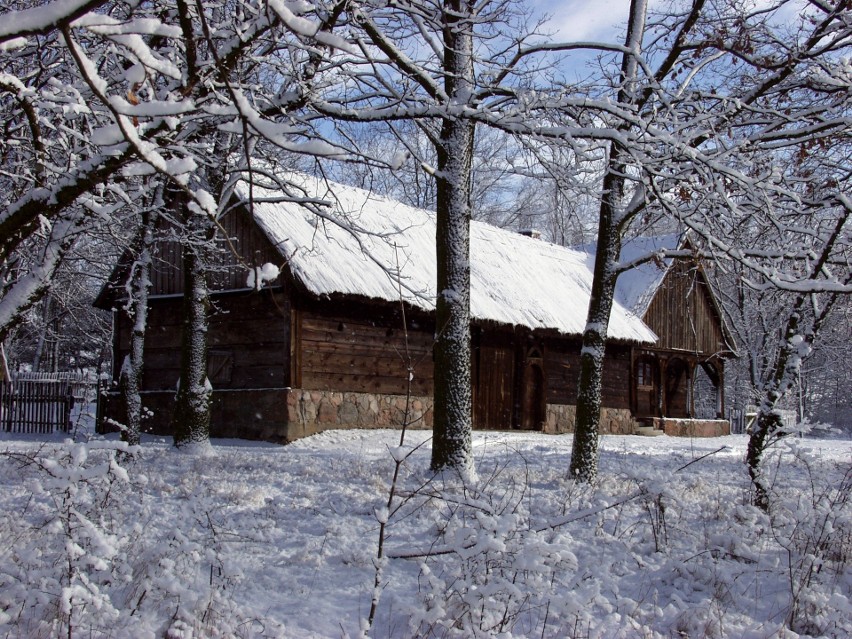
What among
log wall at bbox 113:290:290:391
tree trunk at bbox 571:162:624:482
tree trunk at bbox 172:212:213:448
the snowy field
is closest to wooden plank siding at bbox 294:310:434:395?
log wall at bbox 113:290:290:391

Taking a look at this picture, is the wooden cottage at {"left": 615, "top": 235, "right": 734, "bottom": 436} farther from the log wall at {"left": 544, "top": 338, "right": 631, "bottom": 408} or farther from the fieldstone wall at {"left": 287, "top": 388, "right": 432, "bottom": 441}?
the fieldstone wall at {"left": 287, "top": 388, "right": 432, "bottom": 441}

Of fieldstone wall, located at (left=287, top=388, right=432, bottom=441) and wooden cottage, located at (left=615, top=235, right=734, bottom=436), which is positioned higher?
wooden cottage, located at (left=615, top=235, right=734, bottom=436)

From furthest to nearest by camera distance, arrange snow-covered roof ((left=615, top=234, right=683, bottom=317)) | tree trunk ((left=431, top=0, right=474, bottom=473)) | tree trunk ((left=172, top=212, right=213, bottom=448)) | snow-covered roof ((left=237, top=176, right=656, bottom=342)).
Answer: snow-covered roof ((left=615, top=234, right=683, bottom=317)) < snow-covered roof ((left=237, top=176, right=656, bottom=342)) < tree trunk ((left=172, top=212, right=213, bottom=448)) < tree trunk ((left=431, top=0, right=474, bottom=473))

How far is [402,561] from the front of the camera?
568 cm

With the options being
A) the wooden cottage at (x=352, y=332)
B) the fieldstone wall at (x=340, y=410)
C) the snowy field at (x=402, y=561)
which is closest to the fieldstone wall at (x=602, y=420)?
the wooden cottage at (x=352, y=332)

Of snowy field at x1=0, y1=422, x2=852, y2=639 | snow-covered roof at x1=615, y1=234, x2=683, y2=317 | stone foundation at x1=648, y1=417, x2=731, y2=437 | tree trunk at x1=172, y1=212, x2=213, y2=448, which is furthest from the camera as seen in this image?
snow-covered roof at x1=615, y1=234, x2=683, y2=317

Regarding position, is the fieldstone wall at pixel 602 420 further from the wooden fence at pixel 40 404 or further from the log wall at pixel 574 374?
the wooden fence at pixel 40 404

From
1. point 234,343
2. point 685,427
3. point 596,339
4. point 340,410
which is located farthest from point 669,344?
point 596,339

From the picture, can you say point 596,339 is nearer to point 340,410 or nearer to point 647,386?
point 340,410

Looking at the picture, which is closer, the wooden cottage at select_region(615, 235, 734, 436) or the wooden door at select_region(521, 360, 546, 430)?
the wooden door at select_region(521, 360, 546, 430)

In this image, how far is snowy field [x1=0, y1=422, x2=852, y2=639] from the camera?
3941mm

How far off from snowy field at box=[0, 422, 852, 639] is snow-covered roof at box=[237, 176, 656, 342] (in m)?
5.86

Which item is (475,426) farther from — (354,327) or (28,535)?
(28,535)

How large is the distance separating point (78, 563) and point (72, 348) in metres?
36.2
